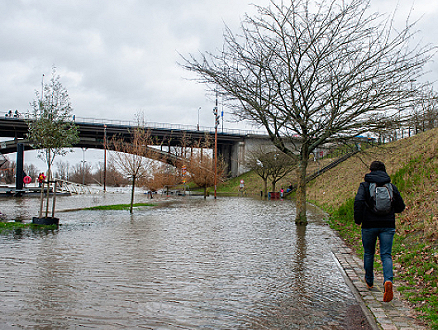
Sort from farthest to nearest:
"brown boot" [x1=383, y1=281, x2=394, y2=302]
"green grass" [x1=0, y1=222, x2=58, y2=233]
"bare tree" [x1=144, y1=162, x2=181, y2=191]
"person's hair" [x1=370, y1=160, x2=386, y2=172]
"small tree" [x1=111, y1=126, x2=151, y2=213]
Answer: "bare tree" [x1=144, y1=162, x2=181, y2=191] < "small tree" [x1=111, y1=126, x2=151, y2=213] < "green grass" [x1=0, y1=222, x2=58, y2=233] < "person's hair" [x1=370, y1=160, x2=386, y2=172] < "brown boot" [x1=383, y1=281, x2=394, y2=302]

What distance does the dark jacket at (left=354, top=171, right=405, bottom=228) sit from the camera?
4977mm

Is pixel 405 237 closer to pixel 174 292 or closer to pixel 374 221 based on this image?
pixel 374 221

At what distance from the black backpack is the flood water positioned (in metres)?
1.27

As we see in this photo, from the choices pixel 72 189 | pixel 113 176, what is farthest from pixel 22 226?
pixel 72 189

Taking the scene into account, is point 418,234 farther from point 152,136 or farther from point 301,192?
point 152,136

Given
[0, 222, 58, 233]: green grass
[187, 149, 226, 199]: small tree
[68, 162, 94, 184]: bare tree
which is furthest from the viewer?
[68, 162, 94, 184]: bare tree

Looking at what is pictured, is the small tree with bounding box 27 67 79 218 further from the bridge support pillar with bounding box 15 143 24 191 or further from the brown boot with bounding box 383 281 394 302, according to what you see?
the bridge support pillar with bounding box 15 143 24 191

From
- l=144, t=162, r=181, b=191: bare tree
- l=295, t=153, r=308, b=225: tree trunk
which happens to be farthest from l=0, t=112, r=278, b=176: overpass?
l=295, t=153, r=308, b=225: tree trunk

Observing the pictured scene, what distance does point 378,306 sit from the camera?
14.8ft

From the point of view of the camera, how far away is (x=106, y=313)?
416 cm

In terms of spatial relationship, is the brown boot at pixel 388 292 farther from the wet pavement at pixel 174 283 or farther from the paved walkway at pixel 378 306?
the wet pavement at pixel 174 283

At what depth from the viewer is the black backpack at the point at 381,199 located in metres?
4.91

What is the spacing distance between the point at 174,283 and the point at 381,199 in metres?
3.24

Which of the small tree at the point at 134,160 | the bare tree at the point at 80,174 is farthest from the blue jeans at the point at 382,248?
the bare tree at the point at 80,174
